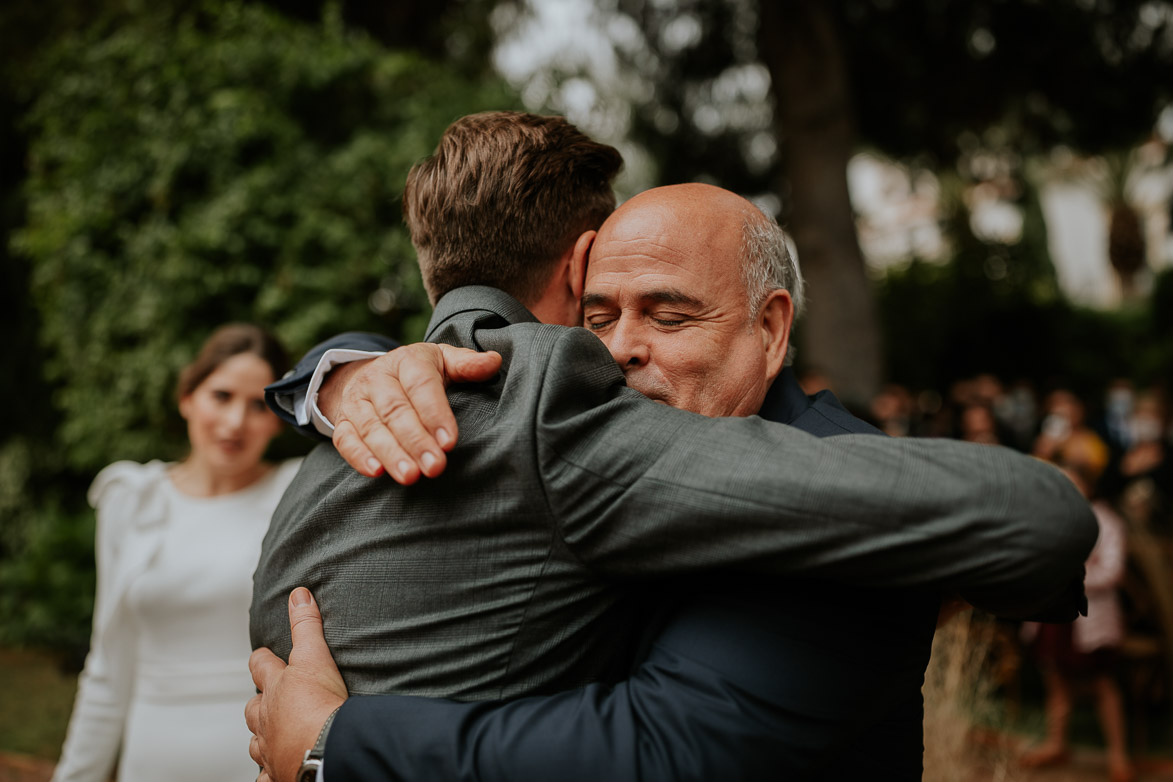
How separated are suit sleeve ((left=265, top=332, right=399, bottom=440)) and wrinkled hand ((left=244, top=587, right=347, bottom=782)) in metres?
0.51

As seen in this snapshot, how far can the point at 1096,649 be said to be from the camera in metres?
6.66

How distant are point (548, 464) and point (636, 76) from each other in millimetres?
9869

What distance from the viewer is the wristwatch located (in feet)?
4.88

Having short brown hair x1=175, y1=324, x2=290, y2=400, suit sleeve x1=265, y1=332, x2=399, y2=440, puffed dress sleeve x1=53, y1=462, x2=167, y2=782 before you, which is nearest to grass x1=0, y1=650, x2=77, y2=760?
puffed dress sleeve x1=53, y1=462, x2=167, y2=782

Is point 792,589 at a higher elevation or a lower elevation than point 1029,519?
lower

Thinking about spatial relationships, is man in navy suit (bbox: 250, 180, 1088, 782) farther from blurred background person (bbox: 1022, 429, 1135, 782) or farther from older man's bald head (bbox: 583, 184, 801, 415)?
blurred background person (bbox: 1022, 429, 1135, 782)

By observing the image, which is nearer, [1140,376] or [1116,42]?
[1116,42]

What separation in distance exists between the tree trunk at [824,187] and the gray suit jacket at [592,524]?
7118mm

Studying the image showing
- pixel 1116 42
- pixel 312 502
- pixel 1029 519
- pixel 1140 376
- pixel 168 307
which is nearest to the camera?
pixel 1029 519

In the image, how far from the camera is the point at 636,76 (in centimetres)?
1051

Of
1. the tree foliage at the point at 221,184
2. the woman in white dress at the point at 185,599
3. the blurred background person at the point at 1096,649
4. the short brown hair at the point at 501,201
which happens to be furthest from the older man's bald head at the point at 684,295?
the blurred background person at the point at 1096,649

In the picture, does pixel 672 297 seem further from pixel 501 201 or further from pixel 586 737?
pixel 586 737

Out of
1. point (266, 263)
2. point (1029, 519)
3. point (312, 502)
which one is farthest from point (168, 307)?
point (1029, 519)

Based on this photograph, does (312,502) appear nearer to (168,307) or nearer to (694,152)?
(168,307)
